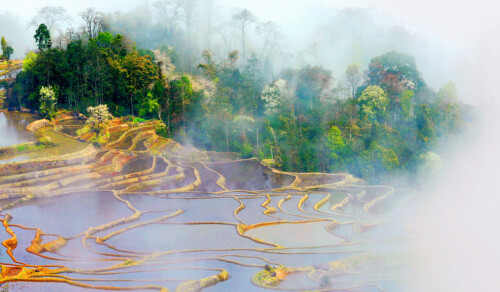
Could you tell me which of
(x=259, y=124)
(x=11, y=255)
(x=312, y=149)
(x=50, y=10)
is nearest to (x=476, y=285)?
(x=11, y=255)

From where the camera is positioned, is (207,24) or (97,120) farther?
(207,24)

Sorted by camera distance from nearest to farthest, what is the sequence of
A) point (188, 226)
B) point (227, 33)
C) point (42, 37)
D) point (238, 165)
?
point (188, 226), point (238, 165), point (42, 37), point (227, 33)

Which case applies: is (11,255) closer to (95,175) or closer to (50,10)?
(95,175)

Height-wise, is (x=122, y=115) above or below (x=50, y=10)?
below

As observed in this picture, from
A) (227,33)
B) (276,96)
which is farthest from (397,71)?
(227,33)

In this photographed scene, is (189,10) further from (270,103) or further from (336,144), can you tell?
(336,144)

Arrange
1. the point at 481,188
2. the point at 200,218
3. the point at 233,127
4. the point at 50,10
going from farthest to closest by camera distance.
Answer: the point at 50,10, the point at 233,127, the point at 481,188, the point at 200,218

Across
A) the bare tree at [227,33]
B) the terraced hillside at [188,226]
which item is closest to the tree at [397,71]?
the terraced hillside at [188,226]
